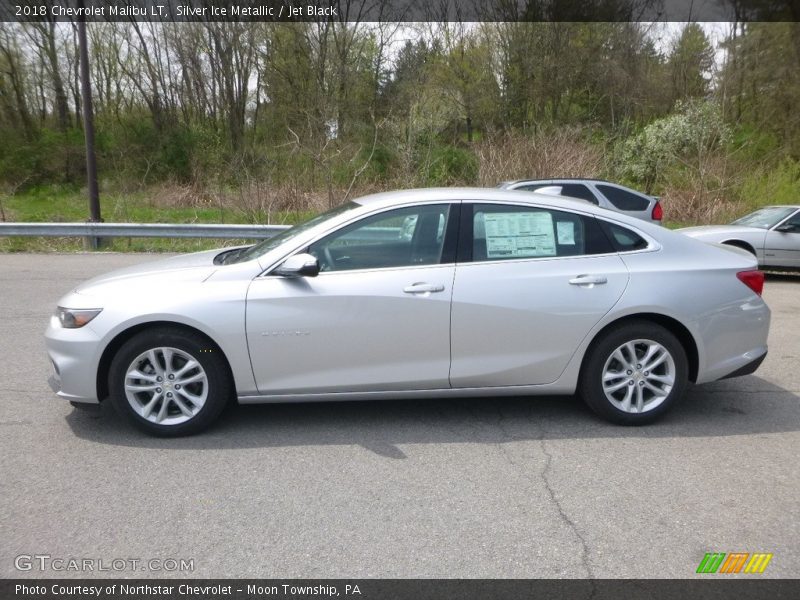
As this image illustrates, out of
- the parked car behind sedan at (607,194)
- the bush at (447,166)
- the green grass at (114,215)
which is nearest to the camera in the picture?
the parked car behind sedan at (607,194)

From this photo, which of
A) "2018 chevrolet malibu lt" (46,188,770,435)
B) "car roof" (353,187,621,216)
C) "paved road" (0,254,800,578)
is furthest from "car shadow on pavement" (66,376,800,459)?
"car roof" (353,187,621,216)

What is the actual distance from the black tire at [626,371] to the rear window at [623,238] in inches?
21.0

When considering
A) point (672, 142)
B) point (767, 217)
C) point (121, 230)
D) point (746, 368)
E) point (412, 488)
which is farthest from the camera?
point (672, 142)

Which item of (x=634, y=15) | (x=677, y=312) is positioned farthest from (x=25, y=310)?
(x=634, y=15)

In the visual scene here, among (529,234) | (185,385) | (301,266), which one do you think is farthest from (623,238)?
(185,385)

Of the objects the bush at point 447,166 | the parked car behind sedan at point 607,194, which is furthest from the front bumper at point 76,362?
the bush at point 447,166

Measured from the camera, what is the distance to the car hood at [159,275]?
4.34 meters

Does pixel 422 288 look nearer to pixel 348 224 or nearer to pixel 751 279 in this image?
pixel 348 224

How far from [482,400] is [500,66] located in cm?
2915

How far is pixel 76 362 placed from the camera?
13.7 feet

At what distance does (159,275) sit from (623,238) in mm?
3190

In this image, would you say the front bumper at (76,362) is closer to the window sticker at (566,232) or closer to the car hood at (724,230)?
the window sticker at (566,232)
